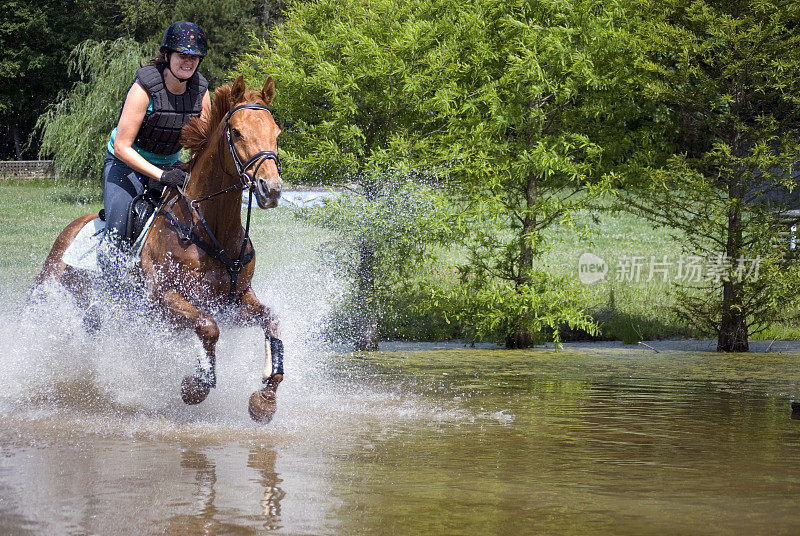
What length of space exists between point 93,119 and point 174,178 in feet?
84.3

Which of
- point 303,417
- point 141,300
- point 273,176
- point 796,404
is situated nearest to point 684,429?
point 796,404

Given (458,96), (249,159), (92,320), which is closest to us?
(249,159)

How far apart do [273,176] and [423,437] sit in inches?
83.7

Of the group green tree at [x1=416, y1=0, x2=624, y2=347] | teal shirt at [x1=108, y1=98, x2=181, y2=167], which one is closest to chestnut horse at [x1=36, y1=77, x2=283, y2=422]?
teal shirt at [x1=108, y1=98, x2=181, y2=167]

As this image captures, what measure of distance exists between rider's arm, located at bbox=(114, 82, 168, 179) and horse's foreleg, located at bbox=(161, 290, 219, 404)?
1.06 meters

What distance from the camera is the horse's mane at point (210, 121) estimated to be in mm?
7535

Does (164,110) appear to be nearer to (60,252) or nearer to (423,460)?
(60,252)

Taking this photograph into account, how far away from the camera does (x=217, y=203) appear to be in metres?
7.70

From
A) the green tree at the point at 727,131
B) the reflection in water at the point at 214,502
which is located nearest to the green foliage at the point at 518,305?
the green tree at the point at 727,131

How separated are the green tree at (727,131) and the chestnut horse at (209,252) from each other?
6.42 meters

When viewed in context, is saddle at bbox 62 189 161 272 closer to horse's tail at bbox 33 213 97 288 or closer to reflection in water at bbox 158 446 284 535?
horse's tail at bbox 33 213 97 288

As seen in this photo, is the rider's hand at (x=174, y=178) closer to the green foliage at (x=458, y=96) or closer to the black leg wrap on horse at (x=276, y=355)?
the black leg wrap on horse at (x=276, y=355)

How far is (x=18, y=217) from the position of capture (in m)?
28.3

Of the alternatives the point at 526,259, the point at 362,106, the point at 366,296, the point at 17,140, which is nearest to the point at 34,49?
the point at 17,140
